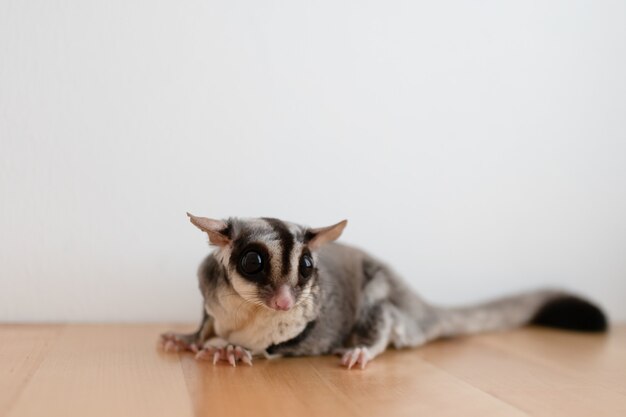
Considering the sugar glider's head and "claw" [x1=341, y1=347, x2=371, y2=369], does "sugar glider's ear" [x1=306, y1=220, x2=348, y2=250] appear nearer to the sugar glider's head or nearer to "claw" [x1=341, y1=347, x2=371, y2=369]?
the sugar glider's head

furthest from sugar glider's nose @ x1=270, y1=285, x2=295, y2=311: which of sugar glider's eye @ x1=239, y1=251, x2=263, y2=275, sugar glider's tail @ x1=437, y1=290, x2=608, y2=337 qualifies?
sugar glider's tail @ x1=437, y1=290, x2=608, y2=337

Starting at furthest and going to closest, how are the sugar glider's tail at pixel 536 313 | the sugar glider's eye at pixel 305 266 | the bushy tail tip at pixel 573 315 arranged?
the bushy tail tip at pixel 573 315 → the sugar glider's tail at pixel 536 313 → the sugar glider's eye at pixel 305 266

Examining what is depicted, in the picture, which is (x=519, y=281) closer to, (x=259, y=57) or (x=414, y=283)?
(x=414, y=283)

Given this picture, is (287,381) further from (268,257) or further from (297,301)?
(268,257)

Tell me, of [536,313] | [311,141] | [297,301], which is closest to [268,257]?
[297,301]

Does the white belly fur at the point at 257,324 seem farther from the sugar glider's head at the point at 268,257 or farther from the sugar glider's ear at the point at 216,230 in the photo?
the sugar glider's ear at the point at 216,230

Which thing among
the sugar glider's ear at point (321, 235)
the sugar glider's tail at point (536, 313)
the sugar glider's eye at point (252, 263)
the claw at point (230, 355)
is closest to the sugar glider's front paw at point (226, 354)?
the claw at point (230, 355)

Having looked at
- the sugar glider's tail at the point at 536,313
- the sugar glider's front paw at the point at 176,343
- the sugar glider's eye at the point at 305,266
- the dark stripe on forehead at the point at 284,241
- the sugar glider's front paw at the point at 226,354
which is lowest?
the sugar glider's front paw at the point at 176,343

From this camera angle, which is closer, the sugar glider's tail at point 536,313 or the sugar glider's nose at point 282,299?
the sugar glider's nose at point 282,299
